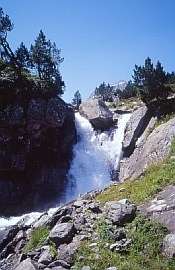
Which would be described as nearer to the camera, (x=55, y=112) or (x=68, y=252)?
(x=68, y=252)

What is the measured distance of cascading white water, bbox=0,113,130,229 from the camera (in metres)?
50.1

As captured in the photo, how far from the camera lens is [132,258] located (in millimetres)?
16047

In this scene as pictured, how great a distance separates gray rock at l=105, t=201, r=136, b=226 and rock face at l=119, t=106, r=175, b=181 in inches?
531

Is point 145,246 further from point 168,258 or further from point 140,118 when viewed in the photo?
point 140,118

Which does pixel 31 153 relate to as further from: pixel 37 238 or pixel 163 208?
pixel 163 208

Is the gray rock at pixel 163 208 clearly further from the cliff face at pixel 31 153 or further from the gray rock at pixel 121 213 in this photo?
the cliff face at pixel 31 153

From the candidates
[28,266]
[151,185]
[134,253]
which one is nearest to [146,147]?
[151,185]

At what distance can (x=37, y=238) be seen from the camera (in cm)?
2116

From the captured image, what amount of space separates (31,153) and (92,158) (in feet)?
28.5

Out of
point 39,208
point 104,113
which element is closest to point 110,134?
point 104,113

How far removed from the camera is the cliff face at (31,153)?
48969 mm

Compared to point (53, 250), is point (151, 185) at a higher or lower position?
higher

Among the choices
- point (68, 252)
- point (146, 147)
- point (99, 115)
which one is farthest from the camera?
point (99, 115)

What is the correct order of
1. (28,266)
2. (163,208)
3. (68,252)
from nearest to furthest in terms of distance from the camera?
(28,266), (68,252), (163,208)
